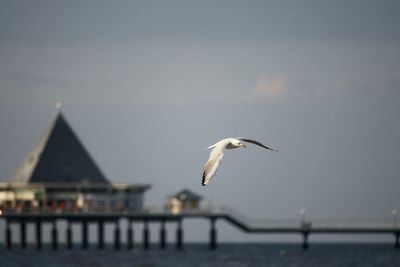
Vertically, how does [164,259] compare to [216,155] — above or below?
below

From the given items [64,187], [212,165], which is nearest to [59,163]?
[64,187]

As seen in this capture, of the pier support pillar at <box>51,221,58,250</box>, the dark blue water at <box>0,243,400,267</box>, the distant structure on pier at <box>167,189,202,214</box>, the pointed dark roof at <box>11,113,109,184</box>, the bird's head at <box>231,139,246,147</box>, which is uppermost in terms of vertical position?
the pointed dark roof at <box>11,113,109,184</box>

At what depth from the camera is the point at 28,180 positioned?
144500 mm

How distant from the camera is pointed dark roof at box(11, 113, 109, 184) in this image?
14638 cm

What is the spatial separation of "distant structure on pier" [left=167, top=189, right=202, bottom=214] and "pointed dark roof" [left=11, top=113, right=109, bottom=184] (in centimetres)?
791

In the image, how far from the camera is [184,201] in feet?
468

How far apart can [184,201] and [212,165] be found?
100886mm

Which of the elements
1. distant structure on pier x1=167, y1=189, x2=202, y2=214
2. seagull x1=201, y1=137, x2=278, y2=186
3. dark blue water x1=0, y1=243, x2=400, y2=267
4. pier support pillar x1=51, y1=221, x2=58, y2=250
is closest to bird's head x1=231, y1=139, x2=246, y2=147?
seagull x1=201, y1=137, x2=278, y2=186

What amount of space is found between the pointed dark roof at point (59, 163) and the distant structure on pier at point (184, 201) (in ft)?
26.0

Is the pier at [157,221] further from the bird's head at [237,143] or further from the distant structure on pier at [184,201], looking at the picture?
the bird's head at [237,143]

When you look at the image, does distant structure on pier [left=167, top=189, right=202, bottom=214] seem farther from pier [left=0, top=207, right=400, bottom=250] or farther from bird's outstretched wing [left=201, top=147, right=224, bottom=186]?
bird's outstretched wing [left=201, top=147, right=224, bottom=186]

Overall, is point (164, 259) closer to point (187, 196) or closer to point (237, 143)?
point (187, 196)

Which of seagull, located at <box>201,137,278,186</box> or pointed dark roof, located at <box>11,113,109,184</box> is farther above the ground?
pointed dark roof, located at <box>11,113,109,184</box>

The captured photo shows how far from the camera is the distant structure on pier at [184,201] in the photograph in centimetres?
14162
